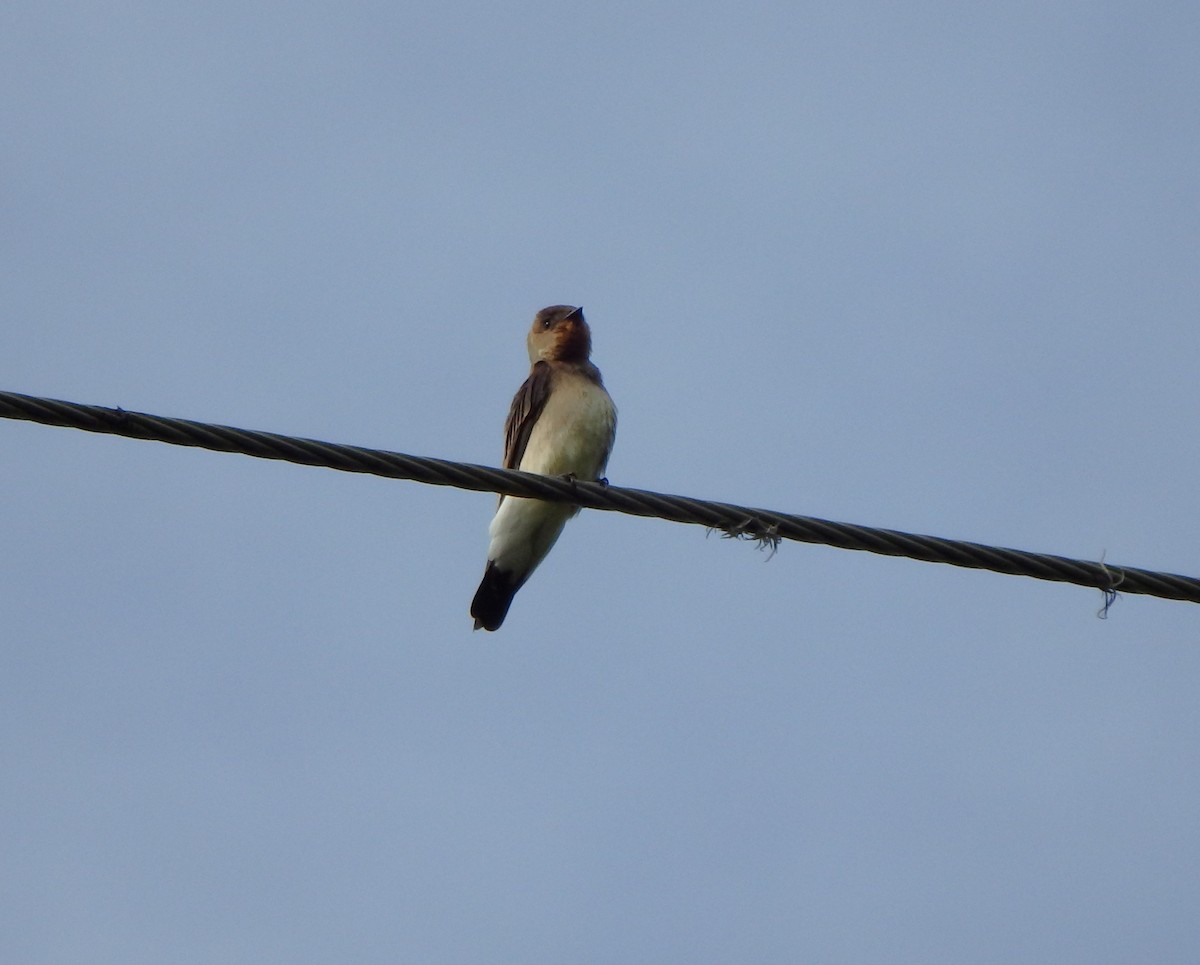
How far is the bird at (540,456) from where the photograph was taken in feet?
27.8

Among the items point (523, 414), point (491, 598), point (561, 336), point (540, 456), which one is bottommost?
point (491, 598)

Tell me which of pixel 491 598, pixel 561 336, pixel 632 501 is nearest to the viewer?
pixel 632 501

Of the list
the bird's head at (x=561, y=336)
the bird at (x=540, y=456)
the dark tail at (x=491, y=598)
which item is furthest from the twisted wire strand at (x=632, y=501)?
the bird's head at (x=561, y=336)

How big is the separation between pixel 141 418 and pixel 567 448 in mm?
4000

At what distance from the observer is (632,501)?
17.7 feet

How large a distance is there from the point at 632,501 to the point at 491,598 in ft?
11.3

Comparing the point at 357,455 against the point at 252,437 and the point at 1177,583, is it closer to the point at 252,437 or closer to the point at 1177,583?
the point at 252,437

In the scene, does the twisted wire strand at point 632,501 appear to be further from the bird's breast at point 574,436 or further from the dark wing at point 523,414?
the dark wing at point 523,414

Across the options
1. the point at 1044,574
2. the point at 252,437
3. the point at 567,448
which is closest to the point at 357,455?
the point at 252,437

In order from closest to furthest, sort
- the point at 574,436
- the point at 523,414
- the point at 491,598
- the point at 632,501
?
1. the point at 632,501
2. the point at 574,436
3. the point at 491,598
4. the point at 523,414

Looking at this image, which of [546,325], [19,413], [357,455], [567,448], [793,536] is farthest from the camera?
[546,325]

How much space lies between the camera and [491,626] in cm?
877

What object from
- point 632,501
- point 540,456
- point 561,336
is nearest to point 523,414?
point 540,456

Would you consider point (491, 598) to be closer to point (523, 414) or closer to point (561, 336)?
point (523, 414)
